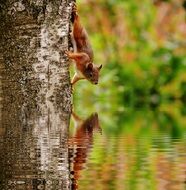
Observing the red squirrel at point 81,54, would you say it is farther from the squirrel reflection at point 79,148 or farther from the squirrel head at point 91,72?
the squirrel reflection at point 79,148

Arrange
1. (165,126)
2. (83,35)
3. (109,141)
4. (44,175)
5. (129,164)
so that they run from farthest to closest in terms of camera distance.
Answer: (165,126) → (109,141) → (83,35) → (129,164) → (44,175)

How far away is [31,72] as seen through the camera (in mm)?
3973

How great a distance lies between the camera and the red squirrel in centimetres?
468

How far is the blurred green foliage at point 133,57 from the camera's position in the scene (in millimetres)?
14148

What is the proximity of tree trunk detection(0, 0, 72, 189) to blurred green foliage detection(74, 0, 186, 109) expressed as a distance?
9719 mm

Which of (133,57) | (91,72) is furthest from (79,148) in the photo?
(133,57)

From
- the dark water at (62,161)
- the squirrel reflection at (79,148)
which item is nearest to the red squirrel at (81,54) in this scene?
the squirrel reflection at (79,148)

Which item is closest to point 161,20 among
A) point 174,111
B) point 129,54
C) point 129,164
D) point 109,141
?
point 129,54

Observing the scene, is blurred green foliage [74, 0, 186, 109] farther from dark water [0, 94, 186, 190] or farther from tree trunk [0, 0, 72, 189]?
tree trunk [0, 0, 72, 189]

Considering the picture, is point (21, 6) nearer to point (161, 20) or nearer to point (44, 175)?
point (44, 175)

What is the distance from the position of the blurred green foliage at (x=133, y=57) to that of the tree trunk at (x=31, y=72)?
972cm

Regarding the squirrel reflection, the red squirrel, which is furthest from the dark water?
the red squirrel

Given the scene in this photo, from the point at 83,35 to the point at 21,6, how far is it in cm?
121

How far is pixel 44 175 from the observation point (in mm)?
3764
